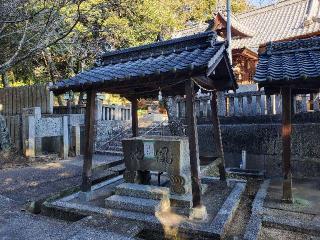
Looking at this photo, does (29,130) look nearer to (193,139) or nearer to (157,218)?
(157,218)

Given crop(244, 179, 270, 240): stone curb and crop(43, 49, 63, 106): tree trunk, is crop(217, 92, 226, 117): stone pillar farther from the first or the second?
crop(43, 49, 63, 106): tree trunk

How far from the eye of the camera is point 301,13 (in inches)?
816

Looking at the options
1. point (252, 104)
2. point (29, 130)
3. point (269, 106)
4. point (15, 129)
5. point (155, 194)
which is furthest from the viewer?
point (15, 129)

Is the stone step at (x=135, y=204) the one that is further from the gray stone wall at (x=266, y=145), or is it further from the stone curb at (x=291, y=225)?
the gray stone wall at (x=266, y=145)

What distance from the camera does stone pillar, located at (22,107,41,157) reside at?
10.5 meters

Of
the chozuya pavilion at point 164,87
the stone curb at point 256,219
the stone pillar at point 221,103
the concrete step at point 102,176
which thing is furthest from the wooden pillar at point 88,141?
the stone pillar at point 221,103

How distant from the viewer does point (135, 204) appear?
17.6ft

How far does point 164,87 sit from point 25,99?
923 cm

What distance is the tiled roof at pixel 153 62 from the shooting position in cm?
502

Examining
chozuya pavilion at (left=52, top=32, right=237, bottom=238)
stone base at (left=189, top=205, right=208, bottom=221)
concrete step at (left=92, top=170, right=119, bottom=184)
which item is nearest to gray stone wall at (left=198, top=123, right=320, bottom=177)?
chozuya pavilion at (left=52, top=32, right=237, bottom=238)

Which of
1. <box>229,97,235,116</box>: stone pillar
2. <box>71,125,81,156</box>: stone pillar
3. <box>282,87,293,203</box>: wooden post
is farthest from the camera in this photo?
<box>71,125,81,156</box>: stone pillar

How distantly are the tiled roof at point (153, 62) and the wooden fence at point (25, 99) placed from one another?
623 cm

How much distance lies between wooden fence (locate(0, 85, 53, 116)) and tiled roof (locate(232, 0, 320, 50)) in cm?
1346

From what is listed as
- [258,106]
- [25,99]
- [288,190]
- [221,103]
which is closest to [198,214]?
[288,190]
